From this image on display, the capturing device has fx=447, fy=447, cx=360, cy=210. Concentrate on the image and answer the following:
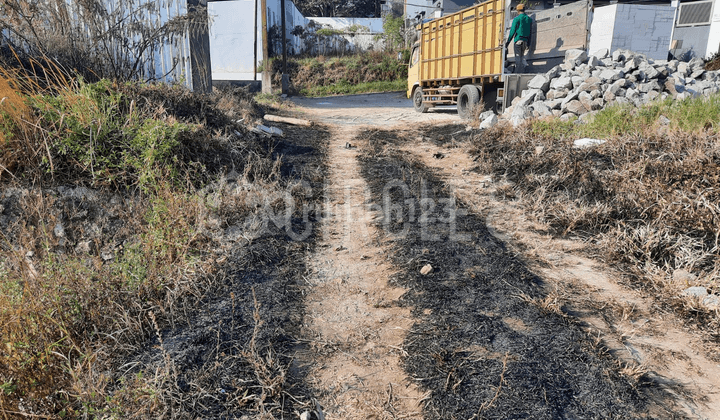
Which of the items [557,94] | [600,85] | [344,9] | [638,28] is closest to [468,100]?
[557,94]

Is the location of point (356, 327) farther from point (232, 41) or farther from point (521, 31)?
point (232, 41)

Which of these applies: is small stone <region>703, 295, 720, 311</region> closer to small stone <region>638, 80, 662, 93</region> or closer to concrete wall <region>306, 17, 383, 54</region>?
small stone <region>638, 80, 662, 93</region>

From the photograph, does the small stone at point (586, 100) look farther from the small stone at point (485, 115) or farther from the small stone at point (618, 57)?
the small stone at point (485, 115)

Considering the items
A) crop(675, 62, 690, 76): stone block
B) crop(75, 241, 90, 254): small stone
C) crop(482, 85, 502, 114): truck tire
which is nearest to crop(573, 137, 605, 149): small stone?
crop(482, 85, 502, 114): truck tire

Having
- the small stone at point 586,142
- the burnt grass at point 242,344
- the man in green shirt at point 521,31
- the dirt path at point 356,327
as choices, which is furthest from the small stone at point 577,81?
the burnt grass at point 242,344

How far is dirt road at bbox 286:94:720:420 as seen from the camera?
7.97 ft

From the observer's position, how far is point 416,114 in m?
14.1

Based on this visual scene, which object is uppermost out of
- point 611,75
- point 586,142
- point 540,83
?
point 611,75

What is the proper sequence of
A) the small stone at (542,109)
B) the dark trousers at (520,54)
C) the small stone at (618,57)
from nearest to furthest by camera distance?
the small stone at (542,109)
the small stone at (618,57)
the dark trousers at (520,54)

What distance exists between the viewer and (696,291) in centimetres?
334

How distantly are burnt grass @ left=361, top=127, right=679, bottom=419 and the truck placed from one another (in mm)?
7472

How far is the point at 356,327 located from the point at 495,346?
0.94m

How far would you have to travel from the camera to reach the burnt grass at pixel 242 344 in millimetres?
2396

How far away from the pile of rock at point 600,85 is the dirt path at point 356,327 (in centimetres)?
558
